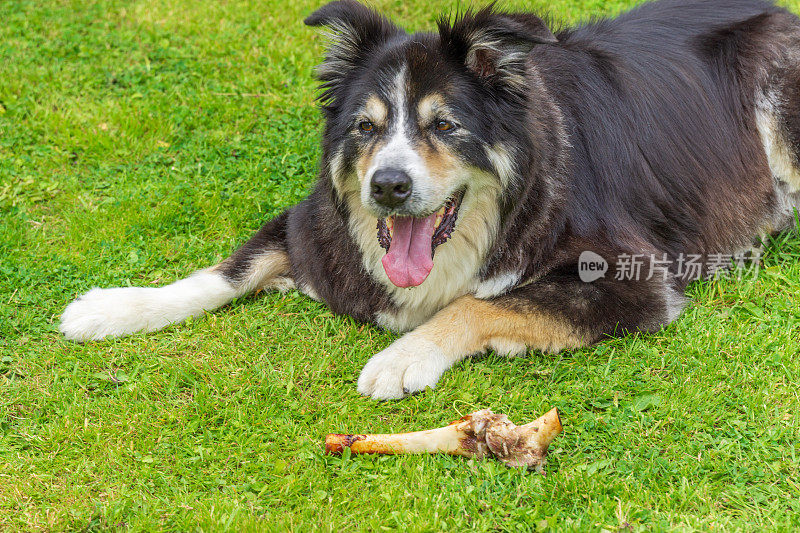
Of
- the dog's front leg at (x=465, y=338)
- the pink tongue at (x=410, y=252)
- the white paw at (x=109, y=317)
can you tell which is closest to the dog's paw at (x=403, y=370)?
the dog's front leg at (x=465, y=338)

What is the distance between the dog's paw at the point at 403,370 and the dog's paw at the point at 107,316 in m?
1.43

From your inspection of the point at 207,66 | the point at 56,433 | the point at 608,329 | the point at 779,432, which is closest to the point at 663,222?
the point at 608,329

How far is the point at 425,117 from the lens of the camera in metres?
3.96

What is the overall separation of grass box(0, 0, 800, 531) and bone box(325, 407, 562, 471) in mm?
67

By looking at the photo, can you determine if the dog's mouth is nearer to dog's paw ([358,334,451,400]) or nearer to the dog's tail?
dog's paw ([358,334,451,400])

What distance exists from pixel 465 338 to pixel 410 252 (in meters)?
0.58

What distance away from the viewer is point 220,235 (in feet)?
18.4

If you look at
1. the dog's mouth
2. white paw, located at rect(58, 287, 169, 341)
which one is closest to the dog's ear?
the dog's mouth

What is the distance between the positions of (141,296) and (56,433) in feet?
3.43

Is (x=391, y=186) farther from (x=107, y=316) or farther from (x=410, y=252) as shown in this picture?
(x=107, y=316)

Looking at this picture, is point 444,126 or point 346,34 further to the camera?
point 346,34

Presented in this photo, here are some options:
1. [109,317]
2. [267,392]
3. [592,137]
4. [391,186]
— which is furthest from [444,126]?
[109,317]

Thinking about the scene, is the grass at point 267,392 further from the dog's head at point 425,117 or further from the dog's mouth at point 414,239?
the dog's head at point 425,117

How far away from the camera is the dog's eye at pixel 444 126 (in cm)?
396
